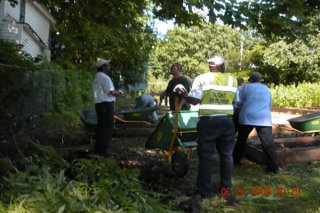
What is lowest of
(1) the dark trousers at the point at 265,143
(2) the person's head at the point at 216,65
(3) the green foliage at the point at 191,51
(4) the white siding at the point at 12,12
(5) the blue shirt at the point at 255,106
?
(1) the dark trousers at the point at 265,143

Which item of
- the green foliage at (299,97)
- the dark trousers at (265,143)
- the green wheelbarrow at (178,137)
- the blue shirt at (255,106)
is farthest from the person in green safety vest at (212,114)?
the green foliage at (299,97)

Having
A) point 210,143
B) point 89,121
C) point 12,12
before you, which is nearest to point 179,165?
point 210,143

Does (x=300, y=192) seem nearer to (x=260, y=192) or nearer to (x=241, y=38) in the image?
(x=260, y=192)

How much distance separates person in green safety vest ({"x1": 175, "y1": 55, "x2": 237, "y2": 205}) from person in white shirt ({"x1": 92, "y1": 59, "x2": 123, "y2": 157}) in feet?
8.40

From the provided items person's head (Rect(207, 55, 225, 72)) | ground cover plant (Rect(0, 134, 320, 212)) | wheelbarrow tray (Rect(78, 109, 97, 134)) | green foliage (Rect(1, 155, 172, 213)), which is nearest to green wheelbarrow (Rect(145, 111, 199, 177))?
ground cover plant (Rect(0, 134, 320, 212))

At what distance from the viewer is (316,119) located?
10.8m

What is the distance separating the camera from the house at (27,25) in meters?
21.2

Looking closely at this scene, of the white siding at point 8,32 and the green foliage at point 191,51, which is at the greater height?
the green foliage at point 191,51

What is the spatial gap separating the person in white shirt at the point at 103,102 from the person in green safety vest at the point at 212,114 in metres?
2.56

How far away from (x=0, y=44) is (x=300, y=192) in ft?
28.0

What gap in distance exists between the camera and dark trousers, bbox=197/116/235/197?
262 inches

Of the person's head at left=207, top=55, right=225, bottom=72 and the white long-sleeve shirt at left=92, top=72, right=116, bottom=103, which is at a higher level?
the person's head at left=207, top=55, right=225, bottom=72

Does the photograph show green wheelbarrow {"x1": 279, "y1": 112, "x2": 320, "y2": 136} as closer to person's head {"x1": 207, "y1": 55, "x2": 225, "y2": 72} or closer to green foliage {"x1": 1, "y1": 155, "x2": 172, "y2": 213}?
person's head {"x1": 207, "y1": 55, "x2": 225, "y2": 72}

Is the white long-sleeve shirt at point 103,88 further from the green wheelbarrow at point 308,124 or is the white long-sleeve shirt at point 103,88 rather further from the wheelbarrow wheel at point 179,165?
the green wheelbarrow at point 308,124
